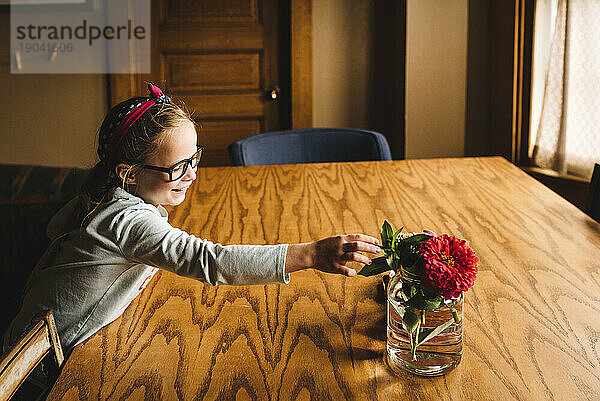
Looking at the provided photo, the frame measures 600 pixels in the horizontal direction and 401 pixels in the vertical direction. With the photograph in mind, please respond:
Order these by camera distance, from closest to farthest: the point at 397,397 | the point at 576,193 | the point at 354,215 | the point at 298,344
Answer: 1. the point at 397,397
2. the point at 298,344
3. the point at 354,215
4. the point at 576,193

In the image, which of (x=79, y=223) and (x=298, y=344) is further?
(x=79, y=223)

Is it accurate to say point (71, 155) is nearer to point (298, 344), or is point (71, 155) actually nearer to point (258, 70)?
point (258, 70)

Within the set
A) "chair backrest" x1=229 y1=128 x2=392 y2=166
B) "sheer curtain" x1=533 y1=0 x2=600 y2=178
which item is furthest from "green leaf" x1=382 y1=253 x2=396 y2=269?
"sheer curtain" x1=533 y1=0 x2=600 y2=178

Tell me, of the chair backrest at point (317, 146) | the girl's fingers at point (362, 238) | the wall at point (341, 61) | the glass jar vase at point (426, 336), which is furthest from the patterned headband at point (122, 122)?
the wall at point (341, 61)

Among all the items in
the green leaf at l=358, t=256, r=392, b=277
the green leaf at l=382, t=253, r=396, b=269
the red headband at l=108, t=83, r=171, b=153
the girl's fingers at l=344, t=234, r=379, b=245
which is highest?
the red headband at l=108, t=83, r=171, b=153

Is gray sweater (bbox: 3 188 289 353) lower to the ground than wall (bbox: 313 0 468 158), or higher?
lower

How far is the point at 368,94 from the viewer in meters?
4.27

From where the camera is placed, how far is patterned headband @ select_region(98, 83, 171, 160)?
1.11 meters

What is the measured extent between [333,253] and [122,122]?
0.44m

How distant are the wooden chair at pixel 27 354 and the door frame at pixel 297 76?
3319 millimetres

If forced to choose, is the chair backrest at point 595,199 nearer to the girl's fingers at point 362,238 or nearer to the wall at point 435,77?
the girl's fingers at point 362,238

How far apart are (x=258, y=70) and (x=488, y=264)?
10.4 feet

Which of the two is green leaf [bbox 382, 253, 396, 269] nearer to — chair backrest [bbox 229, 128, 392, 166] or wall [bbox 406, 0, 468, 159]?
chair backrest [bbox 229, 128, 392, 166]

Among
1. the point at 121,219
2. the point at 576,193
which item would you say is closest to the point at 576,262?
the point at 121,219
